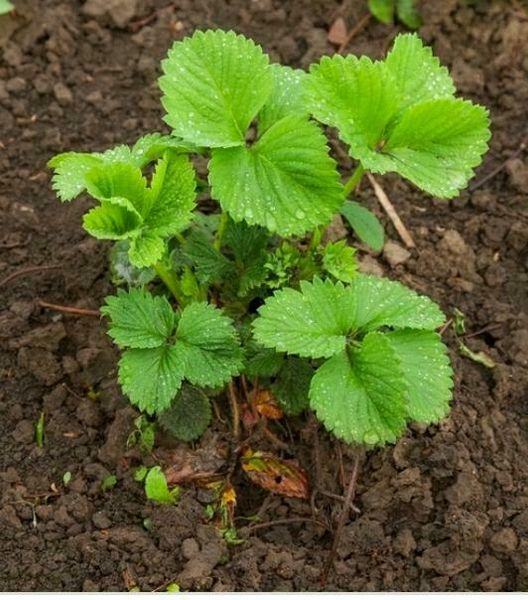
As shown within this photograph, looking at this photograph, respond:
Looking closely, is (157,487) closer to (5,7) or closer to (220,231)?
(220,231)

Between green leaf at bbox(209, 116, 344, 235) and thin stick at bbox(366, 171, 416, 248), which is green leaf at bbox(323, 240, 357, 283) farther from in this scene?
thin stick at bbox(366, 171, 416, 248)

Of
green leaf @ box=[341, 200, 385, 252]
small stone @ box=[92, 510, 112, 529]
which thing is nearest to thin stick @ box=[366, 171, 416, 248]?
green leaf @ box=[341, 200, 385, 252]

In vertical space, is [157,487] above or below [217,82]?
below

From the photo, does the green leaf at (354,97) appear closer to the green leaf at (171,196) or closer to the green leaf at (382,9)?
the green leaf at (171,196)

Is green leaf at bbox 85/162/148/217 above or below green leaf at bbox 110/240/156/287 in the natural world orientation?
above

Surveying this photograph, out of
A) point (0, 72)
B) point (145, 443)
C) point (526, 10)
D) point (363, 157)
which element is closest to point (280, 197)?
point (363, 157)

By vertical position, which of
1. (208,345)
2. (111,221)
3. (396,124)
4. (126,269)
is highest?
(396,124)

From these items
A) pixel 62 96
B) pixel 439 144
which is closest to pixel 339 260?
pixel 439 144
